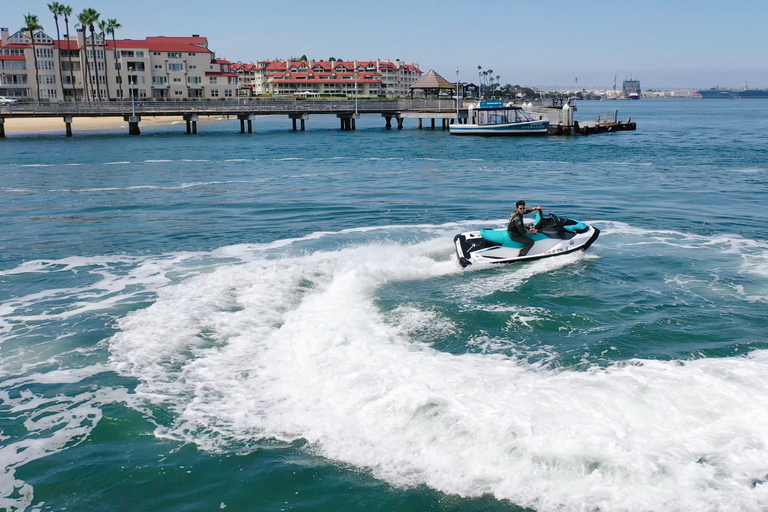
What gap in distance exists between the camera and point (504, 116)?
6838 centimetres

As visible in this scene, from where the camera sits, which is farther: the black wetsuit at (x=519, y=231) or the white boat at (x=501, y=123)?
the white boat at (x=501, y=123)

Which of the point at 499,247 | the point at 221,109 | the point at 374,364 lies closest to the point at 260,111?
the point at 221,109

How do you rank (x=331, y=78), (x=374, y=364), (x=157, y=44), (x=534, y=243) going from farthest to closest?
(x=331, y=78), (x=157, y=44), (x=534, y=243), (x=374, y=364)

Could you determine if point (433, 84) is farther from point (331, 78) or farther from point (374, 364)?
point (331, 78)

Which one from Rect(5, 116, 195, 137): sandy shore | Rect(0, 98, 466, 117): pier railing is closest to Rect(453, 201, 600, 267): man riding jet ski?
Rect(0, 98, 466, 117): pier railing

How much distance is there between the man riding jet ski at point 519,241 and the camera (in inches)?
665

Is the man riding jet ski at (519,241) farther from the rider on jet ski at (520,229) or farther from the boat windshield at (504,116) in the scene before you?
the boat windshield at (504,116)

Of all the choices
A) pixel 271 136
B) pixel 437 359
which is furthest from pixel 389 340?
pixel 271 136

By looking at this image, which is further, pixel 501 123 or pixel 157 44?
pixel 157 44

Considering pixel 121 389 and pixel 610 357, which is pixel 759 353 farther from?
pixel 121 389

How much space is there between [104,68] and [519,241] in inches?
4201

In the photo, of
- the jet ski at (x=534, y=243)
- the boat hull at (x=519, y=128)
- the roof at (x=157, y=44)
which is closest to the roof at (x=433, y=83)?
the boat hull at (x=519, y=128)

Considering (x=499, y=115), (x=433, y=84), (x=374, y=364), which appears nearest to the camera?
(x=374, y=364)

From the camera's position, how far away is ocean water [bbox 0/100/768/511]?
8.07 m
